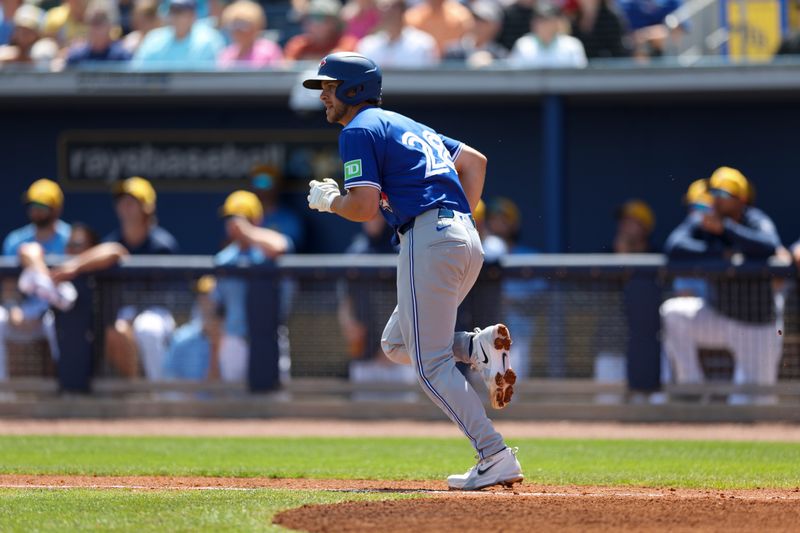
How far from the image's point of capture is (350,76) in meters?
5.97

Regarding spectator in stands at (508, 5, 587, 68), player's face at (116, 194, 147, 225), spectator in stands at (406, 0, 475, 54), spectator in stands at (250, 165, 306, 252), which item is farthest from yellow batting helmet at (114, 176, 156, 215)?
spectator in stands at (508, 5, 587, 68)

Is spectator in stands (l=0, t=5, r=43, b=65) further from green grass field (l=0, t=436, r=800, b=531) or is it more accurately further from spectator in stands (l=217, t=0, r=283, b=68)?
green grass field (l=0, t=436, r=800, b=531)

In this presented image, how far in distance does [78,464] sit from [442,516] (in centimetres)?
323

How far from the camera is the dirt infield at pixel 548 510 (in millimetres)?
4867

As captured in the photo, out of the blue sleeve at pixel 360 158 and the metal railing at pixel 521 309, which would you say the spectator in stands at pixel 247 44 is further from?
the blue sleeve at pixel 360 158

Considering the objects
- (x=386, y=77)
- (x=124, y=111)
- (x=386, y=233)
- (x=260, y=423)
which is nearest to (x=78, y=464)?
(x=260, y=423)

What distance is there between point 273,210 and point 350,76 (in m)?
7.41

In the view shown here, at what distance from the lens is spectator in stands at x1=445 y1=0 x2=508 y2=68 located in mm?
12703

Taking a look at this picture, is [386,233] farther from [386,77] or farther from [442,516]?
[442,516]

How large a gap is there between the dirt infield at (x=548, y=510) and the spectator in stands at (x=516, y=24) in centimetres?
784

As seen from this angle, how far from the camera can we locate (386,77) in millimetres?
12594

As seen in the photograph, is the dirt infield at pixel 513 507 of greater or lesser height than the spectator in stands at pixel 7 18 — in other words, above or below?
below

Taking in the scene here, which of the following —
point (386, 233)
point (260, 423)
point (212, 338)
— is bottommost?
point (260, 423)

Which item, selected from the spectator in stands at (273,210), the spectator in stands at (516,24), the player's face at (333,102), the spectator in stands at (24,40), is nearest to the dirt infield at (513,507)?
the player's face at (333,102)
